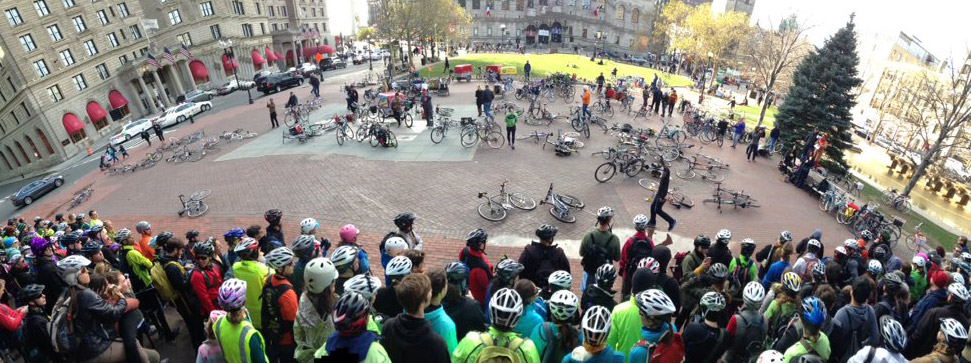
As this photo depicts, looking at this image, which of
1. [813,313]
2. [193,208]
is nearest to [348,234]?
[813,313]

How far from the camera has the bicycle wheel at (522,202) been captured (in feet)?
43.2

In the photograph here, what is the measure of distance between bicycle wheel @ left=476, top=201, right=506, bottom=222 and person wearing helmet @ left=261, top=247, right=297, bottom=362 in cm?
800

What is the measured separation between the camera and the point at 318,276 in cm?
401

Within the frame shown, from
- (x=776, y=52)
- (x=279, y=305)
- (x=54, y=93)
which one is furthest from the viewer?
(x=54, y=93)

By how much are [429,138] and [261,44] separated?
5434 cm

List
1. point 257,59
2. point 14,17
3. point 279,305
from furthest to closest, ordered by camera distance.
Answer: point 257,59 < point 14,17 < point 279,305

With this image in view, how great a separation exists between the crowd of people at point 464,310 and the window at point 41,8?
44513 millimetres

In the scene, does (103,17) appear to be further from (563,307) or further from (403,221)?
A: (563,307)

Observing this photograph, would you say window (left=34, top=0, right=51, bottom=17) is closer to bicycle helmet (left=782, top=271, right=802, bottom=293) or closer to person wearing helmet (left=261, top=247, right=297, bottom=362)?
person wearing helmet (left=261, top=247, right=297, bottom=362)

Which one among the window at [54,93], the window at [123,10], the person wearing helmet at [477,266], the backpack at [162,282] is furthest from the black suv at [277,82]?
the person wearing helmet at [477,266]

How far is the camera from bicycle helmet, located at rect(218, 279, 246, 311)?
154 inches

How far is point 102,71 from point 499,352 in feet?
186

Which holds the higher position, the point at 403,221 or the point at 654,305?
the point at 654,305

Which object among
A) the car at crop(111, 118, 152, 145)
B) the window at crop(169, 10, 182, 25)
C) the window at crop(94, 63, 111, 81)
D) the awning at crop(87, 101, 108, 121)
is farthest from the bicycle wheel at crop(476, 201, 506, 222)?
the window at crop(169, 10, 182, 25)
